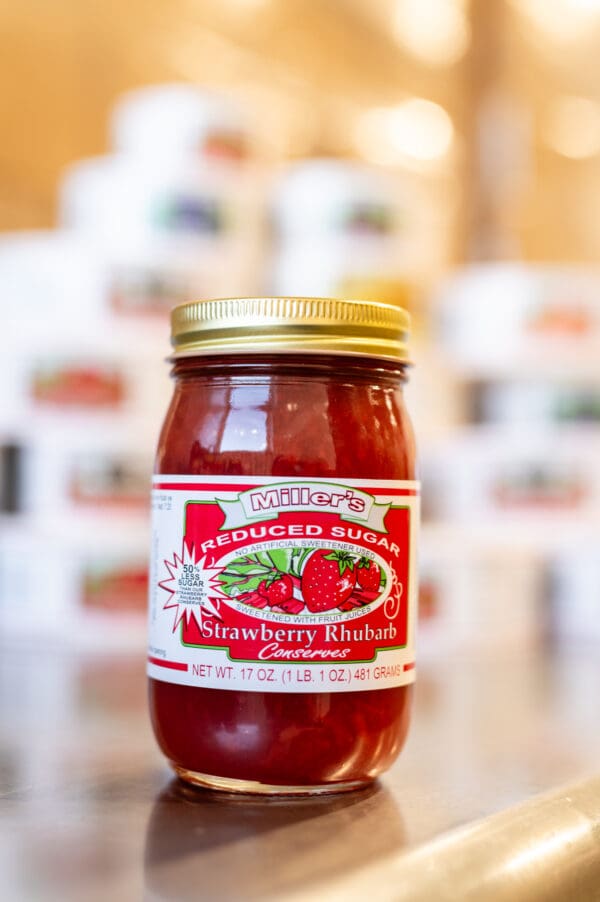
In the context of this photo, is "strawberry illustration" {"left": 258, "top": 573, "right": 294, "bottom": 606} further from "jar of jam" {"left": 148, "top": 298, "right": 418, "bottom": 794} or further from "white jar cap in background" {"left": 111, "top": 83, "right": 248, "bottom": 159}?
"white jar cap in background" {"left": 111, "top": 83, "right": 248, "bottom": 159}

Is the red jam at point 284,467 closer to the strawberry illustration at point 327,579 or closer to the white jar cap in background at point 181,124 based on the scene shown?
the strawberry illustration at point 327,579

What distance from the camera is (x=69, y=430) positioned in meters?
1.21

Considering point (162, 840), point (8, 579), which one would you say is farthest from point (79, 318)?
point (162, 840)

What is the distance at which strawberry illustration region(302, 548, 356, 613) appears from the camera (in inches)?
22.1

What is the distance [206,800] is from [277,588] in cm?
12

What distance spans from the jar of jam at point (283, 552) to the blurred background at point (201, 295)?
601 millimetres

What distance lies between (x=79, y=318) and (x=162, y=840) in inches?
32.0

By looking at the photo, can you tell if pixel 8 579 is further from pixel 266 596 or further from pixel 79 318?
pixel 266 596

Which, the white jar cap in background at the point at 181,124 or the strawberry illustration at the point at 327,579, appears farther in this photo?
the white jar cap in background at the point at 181,124

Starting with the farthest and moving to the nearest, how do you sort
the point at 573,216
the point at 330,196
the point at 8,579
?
1. the point at 573,216
2. the point at 330,196
3. the point at 8,579

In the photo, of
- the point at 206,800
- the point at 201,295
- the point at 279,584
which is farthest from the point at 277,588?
the point at 201,295

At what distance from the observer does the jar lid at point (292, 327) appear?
1.89ft

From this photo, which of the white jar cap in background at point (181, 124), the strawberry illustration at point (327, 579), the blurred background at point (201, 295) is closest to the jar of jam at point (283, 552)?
the strawberry illustration at point (327, 579)

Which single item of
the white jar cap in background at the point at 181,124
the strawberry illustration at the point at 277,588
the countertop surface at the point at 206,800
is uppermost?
the white jar cap in background at the point at 181,124
